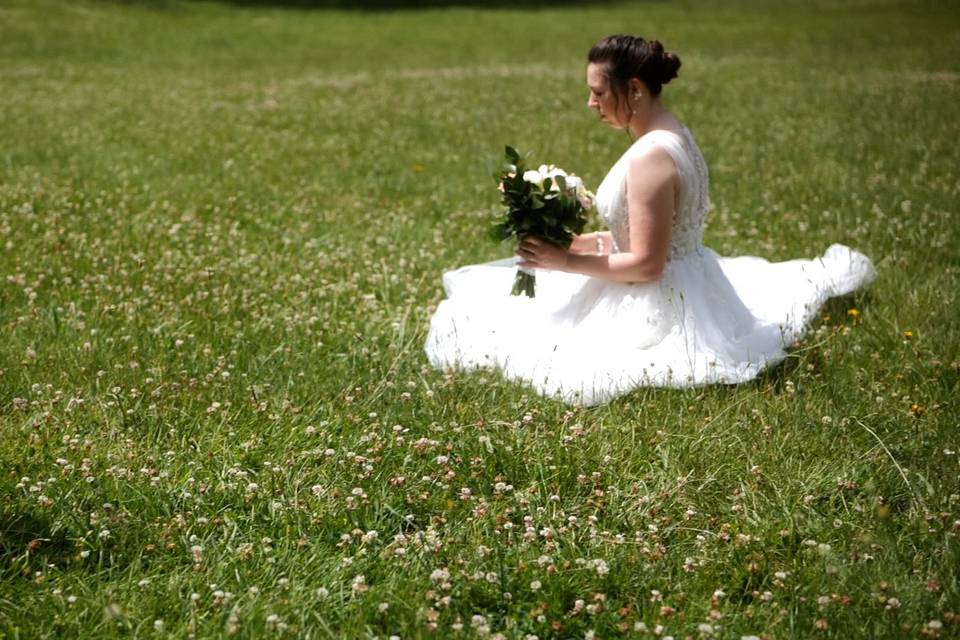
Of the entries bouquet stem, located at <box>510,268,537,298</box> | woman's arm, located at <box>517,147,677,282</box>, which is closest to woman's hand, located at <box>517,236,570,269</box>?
woman's arm, located at <box>517,147,677,282</box>

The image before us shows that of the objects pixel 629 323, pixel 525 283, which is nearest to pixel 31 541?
pixel 525 283

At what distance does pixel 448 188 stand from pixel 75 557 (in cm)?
840

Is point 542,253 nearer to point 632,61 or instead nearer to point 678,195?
point 678,195

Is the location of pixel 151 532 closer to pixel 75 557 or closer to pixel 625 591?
pixel 75 557

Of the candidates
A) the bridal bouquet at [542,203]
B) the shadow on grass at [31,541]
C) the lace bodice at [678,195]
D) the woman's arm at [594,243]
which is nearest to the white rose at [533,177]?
the bridal bouquet at [542,203]

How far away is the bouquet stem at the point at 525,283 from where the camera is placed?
22.1 feet

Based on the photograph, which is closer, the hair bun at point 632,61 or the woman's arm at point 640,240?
the hair bun at point 632,61

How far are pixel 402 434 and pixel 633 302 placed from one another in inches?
82.4

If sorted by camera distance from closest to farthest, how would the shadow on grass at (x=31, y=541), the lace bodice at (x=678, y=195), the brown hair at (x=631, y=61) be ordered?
the shadow on grass at (x=31, y=541)
the brown hair at (x=631, y=61)
the lace bodice at (x=678, y=195)

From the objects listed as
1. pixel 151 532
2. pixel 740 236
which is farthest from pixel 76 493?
pixel 740 236

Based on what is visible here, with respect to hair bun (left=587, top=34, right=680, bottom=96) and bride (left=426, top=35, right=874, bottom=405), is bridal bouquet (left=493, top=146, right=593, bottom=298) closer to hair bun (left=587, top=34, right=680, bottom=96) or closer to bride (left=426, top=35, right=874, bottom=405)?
bride (left=426, top=35, right=874, bottom=405)

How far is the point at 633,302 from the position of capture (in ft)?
22.0

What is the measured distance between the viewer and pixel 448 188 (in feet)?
39.4

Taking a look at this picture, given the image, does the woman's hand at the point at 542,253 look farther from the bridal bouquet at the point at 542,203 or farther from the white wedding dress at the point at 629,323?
the white wedding dress at the point at 629,323
